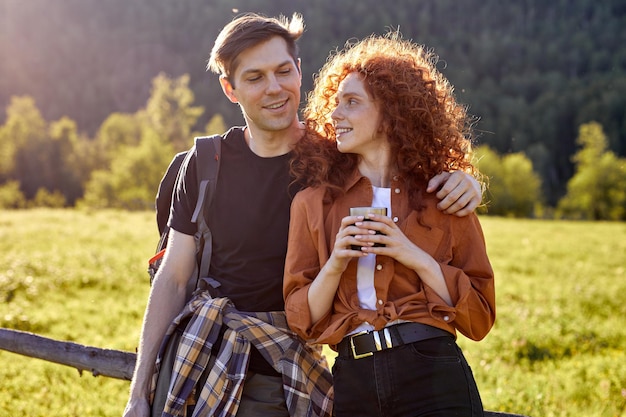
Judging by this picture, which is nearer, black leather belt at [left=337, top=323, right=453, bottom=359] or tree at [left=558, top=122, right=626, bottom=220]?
black leather belt at [left=337, top=323, right=453, bottom=359]

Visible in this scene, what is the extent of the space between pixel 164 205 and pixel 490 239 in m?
19.5

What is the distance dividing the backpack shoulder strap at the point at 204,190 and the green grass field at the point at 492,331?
259cm

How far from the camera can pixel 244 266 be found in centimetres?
374

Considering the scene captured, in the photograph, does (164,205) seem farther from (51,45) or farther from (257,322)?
(51,45)

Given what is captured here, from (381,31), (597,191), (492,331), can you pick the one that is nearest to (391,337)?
(492,331)

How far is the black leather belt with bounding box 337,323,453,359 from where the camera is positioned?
306 centimetres

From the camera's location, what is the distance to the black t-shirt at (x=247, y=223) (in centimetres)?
371

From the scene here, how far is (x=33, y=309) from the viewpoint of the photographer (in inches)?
394

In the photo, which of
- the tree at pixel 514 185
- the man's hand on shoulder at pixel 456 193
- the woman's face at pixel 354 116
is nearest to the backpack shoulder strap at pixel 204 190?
the woman's face at pixel 354 116

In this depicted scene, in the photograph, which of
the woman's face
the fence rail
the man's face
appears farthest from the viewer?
the fence rail

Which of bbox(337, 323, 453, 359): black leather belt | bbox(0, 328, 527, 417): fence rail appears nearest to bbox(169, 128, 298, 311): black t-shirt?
bbox(337, 323, 453, 359): black leather belt

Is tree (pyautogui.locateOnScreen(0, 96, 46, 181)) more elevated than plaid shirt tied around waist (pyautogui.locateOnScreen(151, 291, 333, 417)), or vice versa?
tree (pyautogui.locateOnScreen(0, 96, 46, 181))

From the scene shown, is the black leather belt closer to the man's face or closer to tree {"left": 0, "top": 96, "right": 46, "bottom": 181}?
the man's face

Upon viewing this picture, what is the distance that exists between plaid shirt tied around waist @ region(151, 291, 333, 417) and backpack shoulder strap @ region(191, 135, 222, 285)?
0.99 ft
